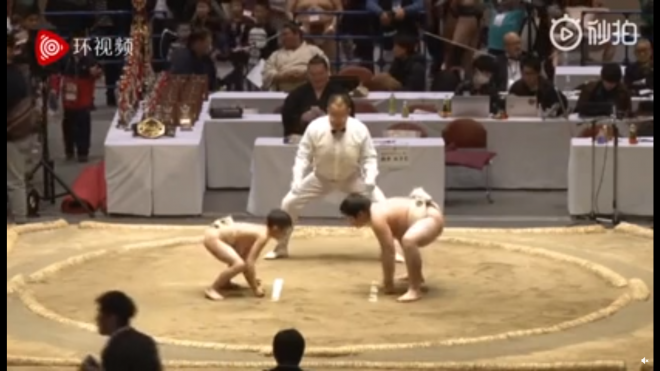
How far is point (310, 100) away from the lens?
432 inches

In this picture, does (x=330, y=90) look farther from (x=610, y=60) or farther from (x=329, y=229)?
(x=610, y=60)

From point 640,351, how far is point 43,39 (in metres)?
4.93

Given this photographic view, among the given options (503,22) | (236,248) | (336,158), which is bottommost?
(236,248)

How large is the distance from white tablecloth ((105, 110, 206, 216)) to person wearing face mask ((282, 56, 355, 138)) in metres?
0.62

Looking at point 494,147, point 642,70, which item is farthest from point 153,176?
point 642,70

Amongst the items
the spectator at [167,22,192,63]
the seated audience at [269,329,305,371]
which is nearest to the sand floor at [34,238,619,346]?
the seated audience at [269,329,305,371]

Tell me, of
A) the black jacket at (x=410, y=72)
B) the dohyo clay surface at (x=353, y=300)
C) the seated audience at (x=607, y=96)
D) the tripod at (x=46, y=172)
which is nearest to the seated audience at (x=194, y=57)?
the black jacket at (x=410, y=72)

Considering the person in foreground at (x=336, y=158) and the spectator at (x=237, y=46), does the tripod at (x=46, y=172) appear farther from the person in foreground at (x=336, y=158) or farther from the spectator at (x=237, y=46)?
the spectator at (x=237, y=46)

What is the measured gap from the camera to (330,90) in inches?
431

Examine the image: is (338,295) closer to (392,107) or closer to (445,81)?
(392,107)

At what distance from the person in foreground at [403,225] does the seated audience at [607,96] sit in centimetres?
295

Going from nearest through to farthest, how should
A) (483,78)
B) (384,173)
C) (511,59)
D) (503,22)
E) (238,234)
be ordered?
(238,234)
(384,173)
(483,78)
(511,59)
(503,22)

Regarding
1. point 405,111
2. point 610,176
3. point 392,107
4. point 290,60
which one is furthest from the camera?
point 290,60

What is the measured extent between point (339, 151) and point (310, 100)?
1524 mm
